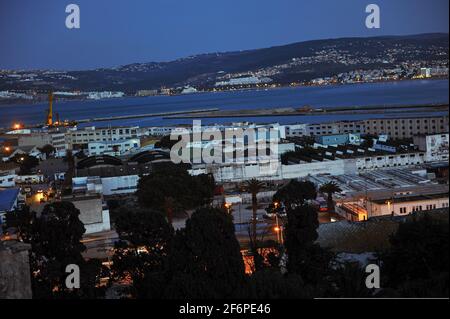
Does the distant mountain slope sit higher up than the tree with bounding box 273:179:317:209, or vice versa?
the distant mountain slope

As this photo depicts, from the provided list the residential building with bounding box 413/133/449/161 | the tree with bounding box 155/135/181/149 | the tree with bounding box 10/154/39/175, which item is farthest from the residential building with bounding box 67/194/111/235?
the tree with bounding box 155/135/181/149

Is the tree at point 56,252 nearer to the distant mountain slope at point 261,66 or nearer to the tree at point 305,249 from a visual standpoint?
the tree at point 305,249

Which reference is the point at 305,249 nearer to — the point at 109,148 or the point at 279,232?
the point at 279,232

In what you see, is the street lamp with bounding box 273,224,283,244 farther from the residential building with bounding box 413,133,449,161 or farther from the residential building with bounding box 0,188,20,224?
the residential building with bounding box 413,133,449,161

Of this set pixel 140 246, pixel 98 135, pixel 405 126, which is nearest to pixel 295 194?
pixel 140 246

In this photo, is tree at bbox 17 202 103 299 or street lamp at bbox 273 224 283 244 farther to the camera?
street lamp at bbox 273 224 283 244

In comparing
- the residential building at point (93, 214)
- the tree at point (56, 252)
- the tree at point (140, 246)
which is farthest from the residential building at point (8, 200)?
the tree at point (140, 246)
